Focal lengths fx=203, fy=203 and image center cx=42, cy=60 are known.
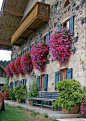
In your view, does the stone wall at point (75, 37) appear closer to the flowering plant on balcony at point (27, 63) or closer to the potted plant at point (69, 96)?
→ the potted plant at point (69, 96)

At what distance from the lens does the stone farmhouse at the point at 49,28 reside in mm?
9711

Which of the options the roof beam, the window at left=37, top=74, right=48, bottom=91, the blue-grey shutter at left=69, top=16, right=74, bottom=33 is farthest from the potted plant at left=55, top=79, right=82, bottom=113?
the roof beam

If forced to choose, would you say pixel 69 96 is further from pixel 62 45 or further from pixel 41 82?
pixel 41 82

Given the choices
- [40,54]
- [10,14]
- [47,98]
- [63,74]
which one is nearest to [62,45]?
[63,74]

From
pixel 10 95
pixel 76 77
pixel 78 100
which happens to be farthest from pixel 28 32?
pixel 78 100

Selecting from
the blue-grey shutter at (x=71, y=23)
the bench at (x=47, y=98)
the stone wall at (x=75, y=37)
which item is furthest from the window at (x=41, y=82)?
the blue-grey shutter at (x=71, y=23)

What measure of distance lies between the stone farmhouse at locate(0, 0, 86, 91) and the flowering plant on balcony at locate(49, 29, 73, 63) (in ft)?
0.82

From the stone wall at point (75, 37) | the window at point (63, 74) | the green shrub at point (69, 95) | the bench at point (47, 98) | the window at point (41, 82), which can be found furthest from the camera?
the window at point (41, 82)

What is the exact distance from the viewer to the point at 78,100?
339 inches

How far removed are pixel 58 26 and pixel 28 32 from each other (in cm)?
502

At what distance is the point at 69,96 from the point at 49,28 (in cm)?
605

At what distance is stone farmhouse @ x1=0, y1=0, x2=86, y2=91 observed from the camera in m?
9.71

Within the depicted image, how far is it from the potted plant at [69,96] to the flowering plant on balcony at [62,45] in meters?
1.90

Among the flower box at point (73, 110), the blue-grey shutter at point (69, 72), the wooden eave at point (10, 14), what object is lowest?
the flower box at point (73, 110)
